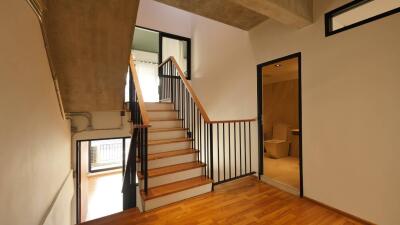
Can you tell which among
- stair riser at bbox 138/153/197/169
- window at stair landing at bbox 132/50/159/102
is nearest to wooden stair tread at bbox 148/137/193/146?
stair riser at bbox 138/153/197/169

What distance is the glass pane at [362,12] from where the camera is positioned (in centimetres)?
193

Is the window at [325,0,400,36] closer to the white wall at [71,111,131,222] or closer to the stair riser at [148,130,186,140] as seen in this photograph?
the stair riser at [148,130,186,140]

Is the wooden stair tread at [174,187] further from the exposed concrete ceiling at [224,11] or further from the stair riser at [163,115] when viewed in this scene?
the exposed concrete ceiling at [224,11]

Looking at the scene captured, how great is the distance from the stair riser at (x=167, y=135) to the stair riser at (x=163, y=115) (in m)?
0.51

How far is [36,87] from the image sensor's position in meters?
1.76

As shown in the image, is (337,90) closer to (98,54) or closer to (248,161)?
(248,161)

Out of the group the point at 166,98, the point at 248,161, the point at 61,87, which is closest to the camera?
the point at 61,87

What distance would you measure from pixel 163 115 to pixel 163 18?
9.21 ft

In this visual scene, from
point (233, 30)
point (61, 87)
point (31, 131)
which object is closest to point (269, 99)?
point (233, 30)

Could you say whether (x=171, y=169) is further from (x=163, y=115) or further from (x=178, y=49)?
(x=178, y=49)

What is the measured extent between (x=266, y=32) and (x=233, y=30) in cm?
87

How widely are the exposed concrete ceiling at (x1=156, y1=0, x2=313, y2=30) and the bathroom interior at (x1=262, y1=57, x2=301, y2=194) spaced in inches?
57.9

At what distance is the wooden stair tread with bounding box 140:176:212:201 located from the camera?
7.93ft

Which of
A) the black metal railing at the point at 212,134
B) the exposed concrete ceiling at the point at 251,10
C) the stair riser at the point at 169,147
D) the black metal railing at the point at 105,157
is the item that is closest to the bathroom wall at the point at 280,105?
the black metal railing at the point at 212,134
